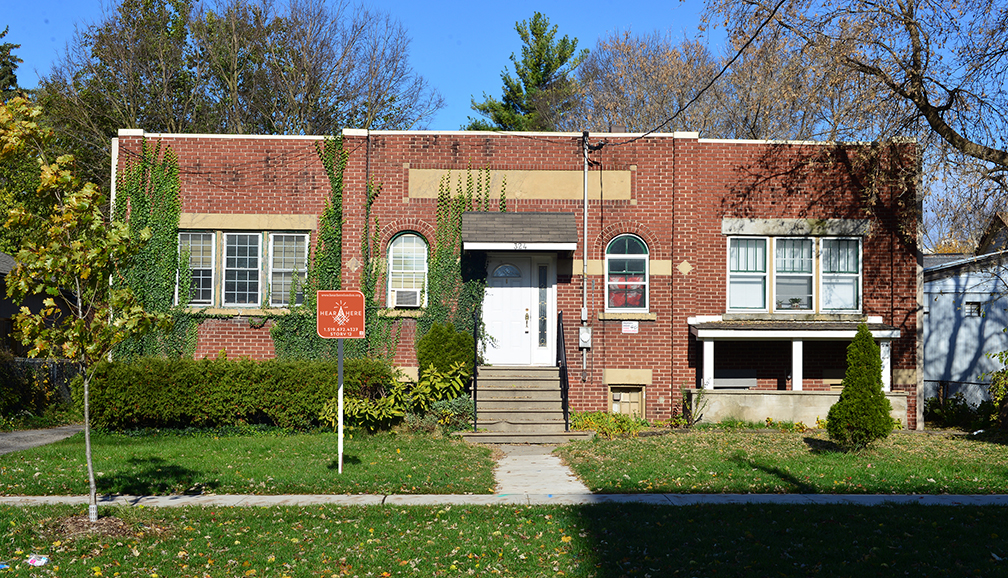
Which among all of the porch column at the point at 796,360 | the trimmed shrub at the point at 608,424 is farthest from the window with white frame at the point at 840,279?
the trimmed shrub at the point at 608,424

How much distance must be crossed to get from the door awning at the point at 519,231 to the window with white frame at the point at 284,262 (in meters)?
3.69

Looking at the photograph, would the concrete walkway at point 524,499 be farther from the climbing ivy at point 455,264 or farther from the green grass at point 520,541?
the climbing ivy at point 455,264

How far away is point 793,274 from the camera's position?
17172mm

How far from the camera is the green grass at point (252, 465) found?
Answer: 33.3 feet

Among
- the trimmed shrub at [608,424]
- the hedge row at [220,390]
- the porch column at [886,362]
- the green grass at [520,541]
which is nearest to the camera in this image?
the green grass at [520,541]

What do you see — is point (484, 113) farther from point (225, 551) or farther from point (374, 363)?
point (225, 551)

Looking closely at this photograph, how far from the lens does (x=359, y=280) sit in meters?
16.8

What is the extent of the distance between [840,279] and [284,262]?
12.3 meters

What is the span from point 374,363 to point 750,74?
21.6 metres

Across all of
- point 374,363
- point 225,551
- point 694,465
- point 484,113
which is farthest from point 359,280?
point 484,113

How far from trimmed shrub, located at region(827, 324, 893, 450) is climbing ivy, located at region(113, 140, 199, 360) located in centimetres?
1297

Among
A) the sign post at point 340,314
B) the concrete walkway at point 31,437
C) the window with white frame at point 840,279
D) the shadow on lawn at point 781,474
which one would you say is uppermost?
the window with white frame at point 840,279

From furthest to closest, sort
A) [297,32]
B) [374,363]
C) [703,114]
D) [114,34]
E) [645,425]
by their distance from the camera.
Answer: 1. [703,114]
2. [297,32]
3. [114,34]
4. [645,425]
5. [374,363]

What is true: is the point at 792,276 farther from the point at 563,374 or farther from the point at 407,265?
the point at 407,265
